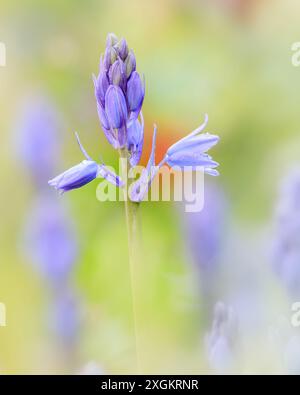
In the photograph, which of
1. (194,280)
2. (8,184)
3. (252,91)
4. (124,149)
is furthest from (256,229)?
(8,184)

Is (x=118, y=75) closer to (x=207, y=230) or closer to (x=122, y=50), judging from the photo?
(x=122, y=50)

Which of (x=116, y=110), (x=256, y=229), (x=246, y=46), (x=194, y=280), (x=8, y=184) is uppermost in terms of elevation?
(x=246, y=46)

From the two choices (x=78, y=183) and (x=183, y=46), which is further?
(x=183, y=46)

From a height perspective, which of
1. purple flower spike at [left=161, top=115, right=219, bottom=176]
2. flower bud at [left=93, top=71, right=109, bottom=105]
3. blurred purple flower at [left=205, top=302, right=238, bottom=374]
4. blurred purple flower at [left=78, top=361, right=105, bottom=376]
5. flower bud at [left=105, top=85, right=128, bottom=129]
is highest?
flower bud at [left=93, top=71, right=109, bottom=105]

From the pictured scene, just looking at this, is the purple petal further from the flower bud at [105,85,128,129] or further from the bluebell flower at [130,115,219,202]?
the flower bud at [105,85,128,129]

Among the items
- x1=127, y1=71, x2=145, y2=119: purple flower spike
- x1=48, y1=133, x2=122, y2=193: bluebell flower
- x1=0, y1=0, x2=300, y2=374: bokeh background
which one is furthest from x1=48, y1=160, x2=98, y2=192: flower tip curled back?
x1=0, y1=0, x2=300, y2=374: bokeh background

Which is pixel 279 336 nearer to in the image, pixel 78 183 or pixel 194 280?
pixel 194 280

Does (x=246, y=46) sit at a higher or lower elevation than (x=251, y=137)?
higher
